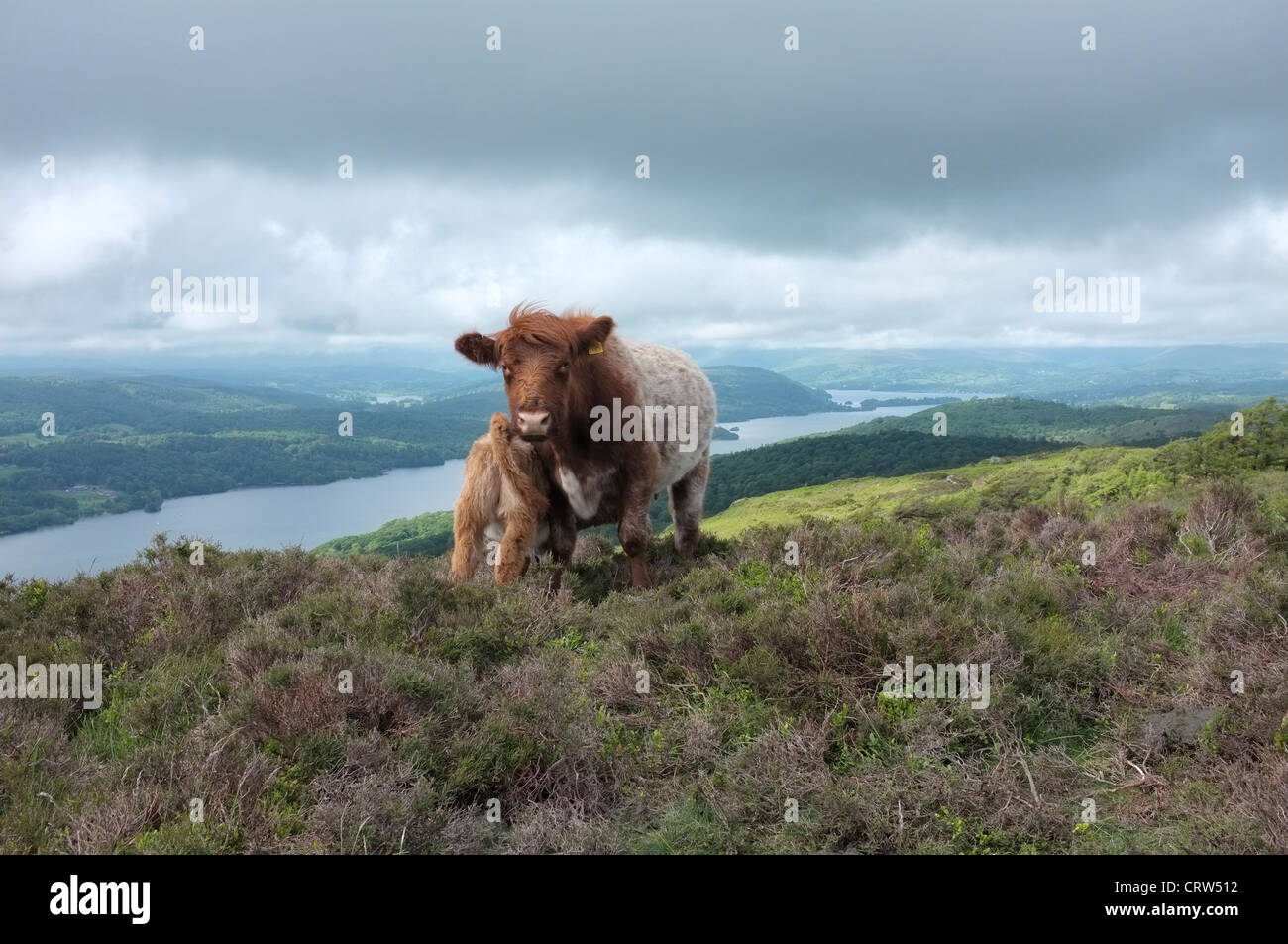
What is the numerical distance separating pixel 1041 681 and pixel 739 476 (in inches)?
1459

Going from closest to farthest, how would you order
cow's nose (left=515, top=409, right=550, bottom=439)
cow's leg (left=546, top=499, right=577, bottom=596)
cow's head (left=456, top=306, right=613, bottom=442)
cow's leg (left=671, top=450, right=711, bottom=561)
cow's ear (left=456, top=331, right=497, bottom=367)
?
1. cow's nose (left=515, top=409, right=550, bottom=439)
2. cow's head (left=456, top=306, right=613, bottom=442)
3. cow's ear (left=456, top=331, right=497, bottom=367)
4. cow's leg (left=546, top=499, right=577, bottom=596)
5. cow's leg (left=671, top=450, right=711, bottom=561)

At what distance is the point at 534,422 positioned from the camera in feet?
22.1

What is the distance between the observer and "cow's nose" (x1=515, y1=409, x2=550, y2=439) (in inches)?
266

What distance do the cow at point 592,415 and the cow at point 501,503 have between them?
0.27 metres

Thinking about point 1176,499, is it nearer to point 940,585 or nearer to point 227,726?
point 940,585

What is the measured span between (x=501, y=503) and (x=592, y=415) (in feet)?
4.84

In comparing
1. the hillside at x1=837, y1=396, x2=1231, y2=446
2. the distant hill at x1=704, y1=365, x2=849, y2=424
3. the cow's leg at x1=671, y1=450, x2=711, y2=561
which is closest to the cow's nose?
the cow's leg at x1=671, y1=450, x2=711, y2=561

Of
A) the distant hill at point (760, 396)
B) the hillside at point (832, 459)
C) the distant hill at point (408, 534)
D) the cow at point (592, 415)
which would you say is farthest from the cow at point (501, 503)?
the distant hill at point (760, 396)

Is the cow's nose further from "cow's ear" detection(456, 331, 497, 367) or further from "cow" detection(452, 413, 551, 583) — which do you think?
"cow's ear" detection(456, 331, 497, 367)

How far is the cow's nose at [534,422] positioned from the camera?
6746mm

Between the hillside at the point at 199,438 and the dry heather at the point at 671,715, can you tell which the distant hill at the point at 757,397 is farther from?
the dry heather at the point at 671,715

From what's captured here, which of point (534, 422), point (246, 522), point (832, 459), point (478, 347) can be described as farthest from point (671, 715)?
point (832, 459)

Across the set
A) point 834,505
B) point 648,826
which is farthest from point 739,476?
point 648,826

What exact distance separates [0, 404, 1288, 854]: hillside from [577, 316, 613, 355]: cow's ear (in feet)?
8.37
